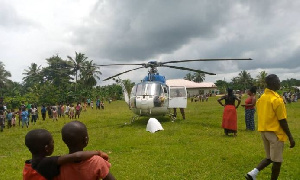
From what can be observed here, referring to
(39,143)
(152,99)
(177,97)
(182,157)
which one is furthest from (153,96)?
(39,143)

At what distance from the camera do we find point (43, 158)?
2.46 meters

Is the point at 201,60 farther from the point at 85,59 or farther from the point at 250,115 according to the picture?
the point at 85,59

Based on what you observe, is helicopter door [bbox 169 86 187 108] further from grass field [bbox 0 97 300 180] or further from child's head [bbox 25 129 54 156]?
child's head [bbox 25 129 54 156]

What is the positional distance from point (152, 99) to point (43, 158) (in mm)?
10447

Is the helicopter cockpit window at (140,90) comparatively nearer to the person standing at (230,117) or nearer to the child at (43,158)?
the person standing at (230,117)

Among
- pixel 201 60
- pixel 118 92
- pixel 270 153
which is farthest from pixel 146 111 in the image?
pixel 118 92

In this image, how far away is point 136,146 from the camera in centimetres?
845

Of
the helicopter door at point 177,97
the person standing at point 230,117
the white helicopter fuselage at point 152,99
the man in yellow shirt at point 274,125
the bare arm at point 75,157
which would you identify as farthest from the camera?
the helicopter door at point 177,97

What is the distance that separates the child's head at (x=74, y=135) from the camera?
2443 millimetres

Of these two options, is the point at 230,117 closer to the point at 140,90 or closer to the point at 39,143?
the point at 140,90

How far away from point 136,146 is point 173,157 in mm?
1811

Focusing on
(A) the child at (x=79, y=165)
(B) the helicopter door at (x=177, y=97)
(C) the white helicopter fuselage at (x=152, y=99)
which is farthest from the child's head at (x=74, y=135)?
(B) the helicopter door at (x=177, y=97)

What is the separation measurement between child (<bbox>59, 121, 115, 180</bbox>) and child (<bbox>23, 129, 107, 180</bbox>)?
0.23ft

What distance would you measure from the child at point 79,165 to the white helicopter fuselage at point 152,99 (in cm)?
1025
